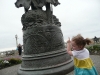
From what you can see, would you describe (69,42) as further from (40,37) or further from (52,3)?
(52,3)

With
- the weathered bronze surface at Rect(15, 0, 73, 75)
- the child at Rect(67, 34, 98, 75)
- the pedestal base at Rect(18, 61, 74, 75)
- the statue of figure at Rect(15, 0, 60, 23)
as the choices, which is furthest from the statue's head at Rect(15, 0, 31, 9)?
the child at Rect(67, 34, 98, 75)

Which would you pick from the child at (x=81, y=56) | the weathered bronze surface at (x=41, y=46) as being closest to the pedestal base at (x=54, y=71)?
the weathered bronze surface at (x=41, y=46)

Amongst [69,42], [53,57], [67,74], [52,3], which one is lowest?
[67,74]

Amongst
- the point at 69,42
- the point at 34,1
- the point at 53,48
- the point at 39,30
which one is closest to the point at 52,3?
the point at 34,1

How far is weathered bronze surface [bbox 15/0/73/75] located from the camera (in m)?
6.79

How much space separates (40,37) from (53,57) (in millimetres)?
828

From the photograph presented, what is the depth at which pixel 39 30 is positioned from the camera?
7.09 m

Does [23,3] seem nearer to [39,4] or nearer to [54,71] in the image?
[39,4]

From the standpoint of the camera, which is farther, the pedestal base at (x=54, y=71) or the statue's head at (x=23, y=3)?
the statue's head at (x=23, y=3)

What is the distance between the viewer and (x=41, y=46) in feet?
23.1

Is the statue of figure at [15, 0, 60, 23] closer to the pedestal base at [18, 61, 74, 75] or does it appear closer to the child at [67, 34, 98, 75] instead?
the pedestal base at [18, 61, 74, 75]

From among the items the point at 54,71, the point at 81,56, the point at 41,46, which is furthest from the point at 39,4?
the point at 81,56

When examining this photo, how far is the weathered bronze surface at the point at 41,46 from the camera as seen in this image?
22.3 ft

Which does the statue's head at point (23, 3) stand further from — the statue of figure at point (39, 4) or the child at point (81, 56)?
the child at point (81, 56)
